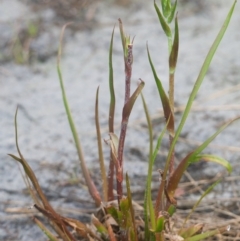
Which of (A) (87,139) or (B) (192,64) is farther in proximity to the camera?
(B) (192,64)

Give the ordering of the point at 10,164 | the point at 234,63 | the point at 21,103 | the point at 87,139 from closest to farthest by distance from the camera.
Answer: the point at 10,164
the point at 87,139
the point at 21,103
the point at 234,63

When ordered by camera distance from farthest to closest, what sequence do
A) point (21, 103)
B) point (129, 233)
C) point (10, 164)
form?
point (21, 103)
point (10, 164)
point (129, 233)

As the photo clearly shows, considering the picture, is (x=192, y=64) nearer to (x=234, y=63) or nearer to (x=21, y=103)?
(x=234, y=63)

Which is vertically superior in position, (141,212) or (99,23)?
(99,23)

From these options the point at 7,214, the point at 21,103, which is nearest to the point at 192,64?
the point at 21,103

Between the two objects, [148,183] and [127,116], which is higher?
[127,116]

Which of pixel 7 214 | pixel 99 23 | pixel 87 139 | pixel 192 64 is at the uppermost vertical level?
pixel 99 23

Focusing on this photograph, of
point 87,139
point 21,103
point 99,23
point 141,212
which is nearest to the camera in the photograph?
point 141,212

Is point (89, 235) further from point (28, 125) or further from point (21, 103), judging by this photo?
point (21, 103)

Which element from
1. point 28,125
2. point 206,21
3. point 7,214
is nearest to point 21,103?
point 28,125
